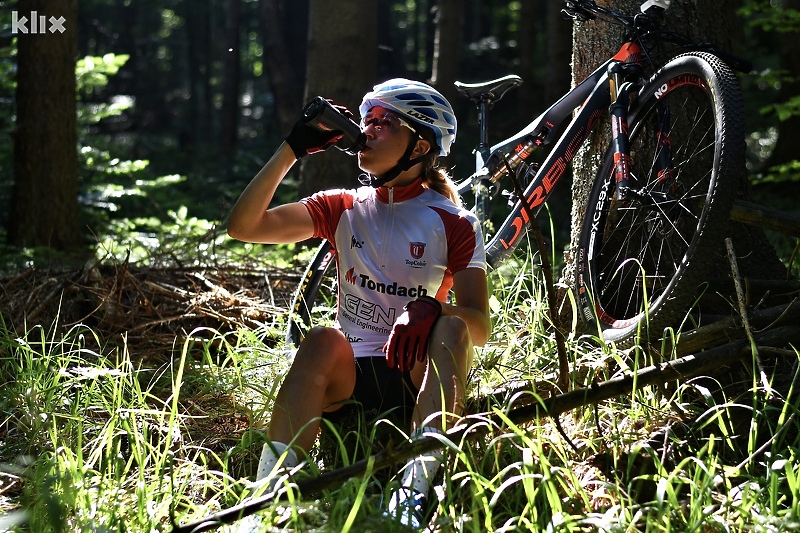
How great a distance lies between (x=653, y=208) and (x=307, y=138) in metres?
1.45

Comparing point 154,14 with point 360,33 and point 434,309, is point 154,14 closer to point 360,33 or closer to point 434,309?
point 360,33

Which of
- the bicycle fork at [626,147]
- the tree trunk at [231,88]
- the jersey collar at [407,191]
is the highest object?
the bicycle fork at [626,147]

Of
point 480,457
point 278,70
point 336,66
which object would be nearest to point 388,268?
point 480,457

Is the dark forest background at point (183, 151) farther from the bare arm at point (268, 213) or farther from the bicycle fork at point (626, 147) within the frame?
the bare arm at point (268, 213)

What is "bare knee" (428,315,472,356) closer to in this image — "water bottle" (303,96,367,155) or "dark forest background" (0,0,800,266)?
"water bottle" (303,96,367,155)

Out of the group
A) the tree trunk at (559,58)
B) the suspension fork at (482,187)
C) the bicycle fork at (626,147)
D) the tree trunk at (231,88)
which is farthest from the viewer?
the tree trunk at (231,88)

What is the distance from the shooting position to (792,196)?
11.1m

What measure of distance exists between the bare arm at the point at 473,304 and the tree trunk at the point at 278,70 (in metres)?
12.3

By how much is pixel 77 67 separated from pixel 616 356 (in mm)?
6451

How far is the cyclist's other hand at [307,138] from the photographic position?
3135 mm

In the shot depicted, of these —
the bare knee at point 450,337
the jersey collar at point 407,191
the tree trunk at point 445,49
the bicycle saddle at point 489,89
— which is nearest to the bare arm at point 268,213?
the jersey collar at point 407,191

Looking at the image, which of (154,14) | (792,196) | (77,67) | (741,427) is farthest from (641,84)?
(154,14)

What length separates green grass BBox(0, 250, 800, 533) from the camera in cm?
237

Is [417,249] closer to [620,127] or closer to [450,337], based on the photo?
[450,337]
